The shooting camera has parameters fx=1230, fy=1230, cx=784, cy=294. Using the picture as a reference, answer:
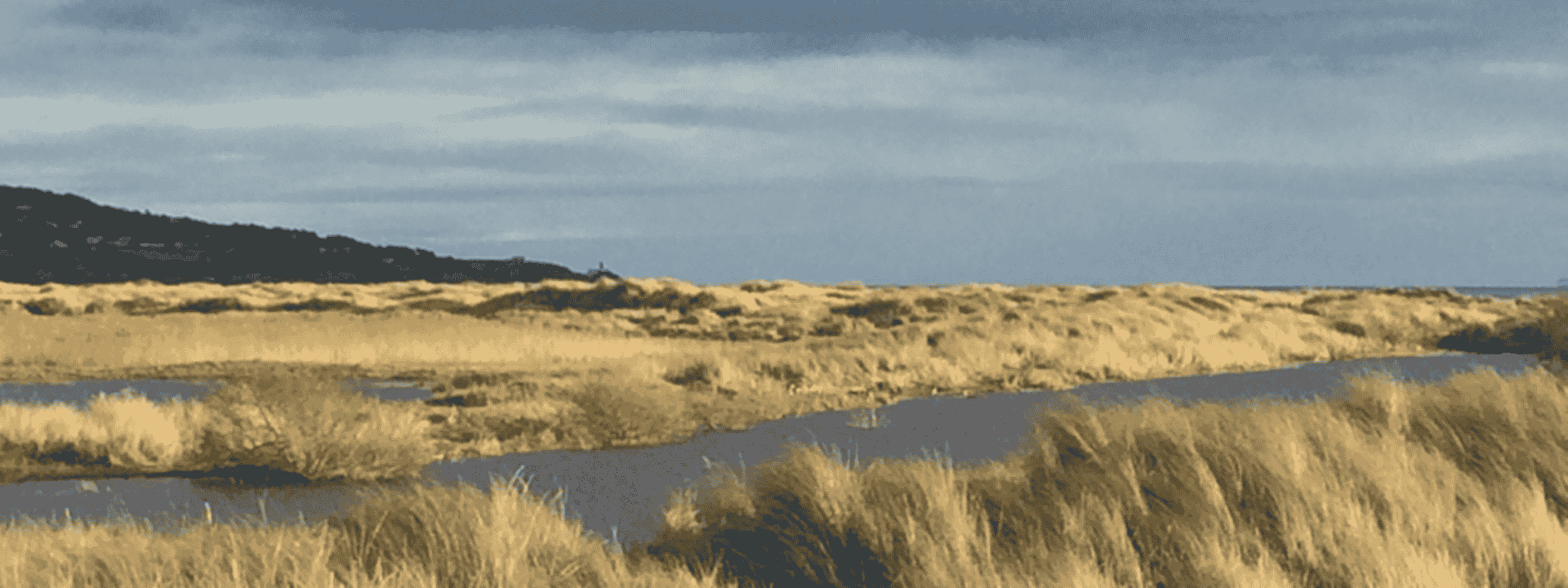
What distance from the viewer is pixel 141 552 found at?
4.80 metres

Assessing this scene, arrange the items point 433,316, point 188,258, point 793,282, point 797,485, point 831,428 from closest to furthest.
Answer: point 797,485 < point 831,428 < point 433,316 < point 793,282 < point 188,258

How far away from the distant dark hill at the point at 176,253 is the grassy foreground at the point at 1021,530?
73496 millimetres

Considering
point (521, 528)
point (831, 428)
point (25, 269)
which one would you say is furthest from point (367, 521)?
point (25, 269)

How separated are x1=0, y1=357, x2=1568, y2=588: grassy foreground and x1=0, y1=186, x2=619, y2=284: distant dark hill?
241 ft

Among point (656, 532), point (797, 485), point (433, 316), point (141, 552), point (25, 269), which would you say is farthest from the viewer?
point (25, 269)

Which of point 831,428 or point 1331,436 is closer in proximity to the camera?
point 1331,436

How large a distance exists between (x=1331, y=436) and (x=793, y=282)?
45.3 m

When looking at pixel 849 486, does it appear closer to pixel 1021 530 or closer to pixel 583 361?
pixel 1021 530

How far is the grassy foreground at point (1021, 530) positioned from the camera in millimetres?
4754

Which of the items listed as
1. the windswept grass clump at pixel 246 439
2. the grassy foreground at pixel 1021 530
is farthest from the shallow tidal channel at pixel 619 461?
the grassy foreground at pixel 1021 530

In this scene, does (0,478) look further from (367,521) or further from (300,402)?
(367,521)

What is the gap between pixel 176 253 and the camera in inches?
3282

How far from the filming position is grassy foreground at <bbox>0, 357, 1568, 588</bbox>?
187 inches

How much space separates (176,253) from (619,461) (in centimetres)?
8413
